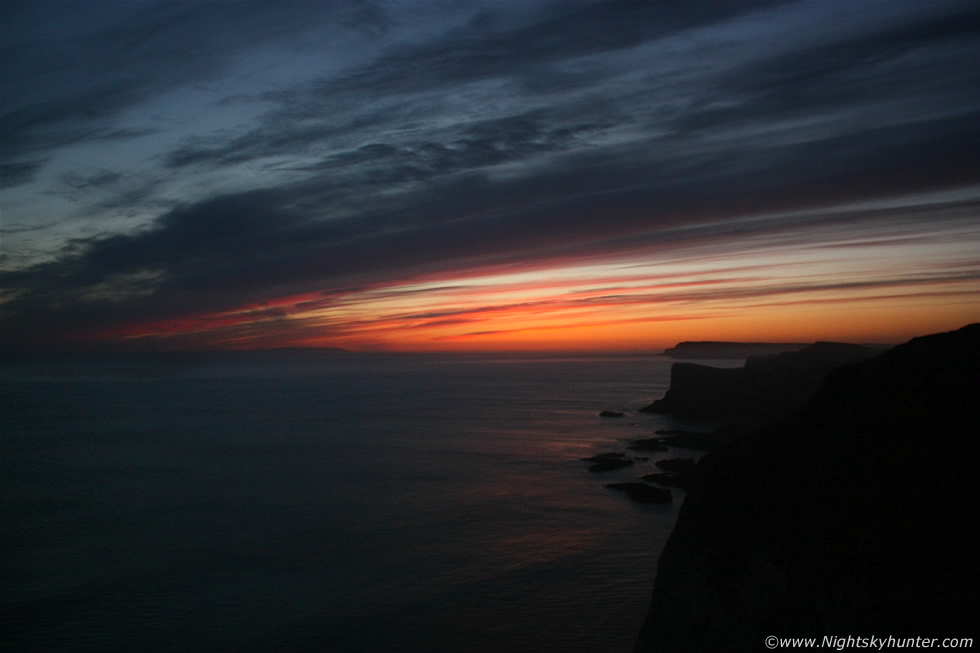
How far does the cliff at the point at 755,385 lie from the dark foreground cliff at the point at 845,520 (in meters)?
37.6

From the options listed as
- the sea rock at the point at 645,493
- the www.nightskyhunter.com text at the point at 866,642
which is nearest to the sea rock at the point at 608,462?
the sea rock at the point at 645,493

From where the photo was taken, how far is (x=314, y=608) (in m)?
20.1

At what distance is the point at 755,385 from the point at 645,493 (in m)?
35.8

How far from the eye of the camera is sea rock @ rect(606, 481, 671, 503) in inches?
1301

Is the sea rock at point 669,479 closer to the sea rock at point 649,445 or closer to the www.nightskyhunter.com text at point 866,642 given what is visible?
the sea rock at point 649,445

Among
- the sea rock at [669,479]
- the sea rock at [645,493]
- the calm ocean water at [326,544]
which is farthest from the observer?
the sea rock at [669,479]

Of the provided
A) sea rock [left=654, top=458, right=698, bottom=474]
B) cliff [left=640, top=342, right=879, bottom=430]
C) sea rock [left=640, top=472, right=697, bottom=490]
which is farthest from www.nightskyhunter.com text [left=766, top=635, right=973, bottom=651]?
cliff [left=640, top=342, right=879, bottom=430]

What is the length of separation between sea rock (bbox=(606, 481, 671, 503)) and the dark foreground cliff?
1947cm

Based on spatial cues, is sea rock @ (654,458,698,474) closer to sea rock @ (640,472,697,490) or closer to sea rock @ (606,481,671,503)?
sea rock @ (640,472,697,490)

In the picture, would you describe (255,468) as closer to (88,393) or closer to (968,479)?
(968,479)

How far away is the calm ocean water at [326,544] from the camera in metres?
18.6

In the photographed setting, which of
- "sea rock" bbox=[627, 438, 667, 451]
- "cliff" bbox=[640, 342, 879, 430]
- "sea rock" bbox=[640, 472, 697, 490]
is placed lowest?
"sea rock" bbox=[627, 438, 667, 451]

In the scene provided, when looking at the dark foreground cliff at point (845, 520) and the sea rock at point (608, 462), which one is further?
the sea rock at point (608, 462)

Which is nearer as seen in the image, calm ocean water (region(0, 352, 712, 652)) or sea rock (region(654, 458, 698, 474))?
calm ocean water (region(0, 352, 712, 652))
